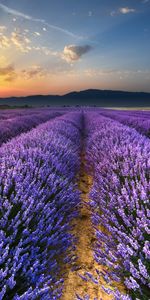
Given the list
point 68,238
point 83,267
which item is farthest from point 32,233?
point 83,267

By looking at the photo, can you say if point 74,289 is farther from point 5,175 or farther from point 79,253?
point 5,175

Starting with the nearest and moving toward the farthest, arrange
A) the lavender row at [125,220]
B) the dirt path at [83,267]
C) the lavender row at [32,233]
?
the lavender row at [32,233] < the lavender row at [125,220] < the dirt path at [83,267]

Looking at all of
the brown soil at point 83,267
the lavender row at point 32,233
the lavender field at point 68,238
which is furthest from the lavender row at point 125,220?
the lavender row at point 32,233

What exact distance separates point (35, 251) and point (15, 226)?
0.57ft

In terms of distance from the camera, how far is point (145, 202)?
1.46 m

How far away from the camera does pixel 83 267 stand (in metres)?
1.71

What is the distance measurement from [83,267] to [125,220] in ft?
1.84

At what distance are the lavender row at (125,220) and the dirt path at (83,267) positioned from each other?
11 centimetres

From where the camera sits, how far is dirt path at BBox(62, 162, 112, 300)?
148 cm

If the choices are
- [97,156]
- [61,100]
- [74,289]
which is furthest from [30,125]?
[61,100]

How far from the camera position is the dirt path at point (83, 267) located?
148 cm

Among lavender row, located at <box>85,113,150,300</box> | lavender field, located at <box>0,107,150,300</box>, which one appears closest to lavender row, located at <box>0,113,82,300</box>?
lavender field, located at <box>0,107,150,300</box>

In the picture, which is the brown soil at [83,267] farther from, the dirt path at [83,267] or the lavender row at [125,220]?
the lavender row at [125,220]

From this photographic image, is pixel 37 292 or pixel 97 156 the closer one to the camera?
pixel 37 292
